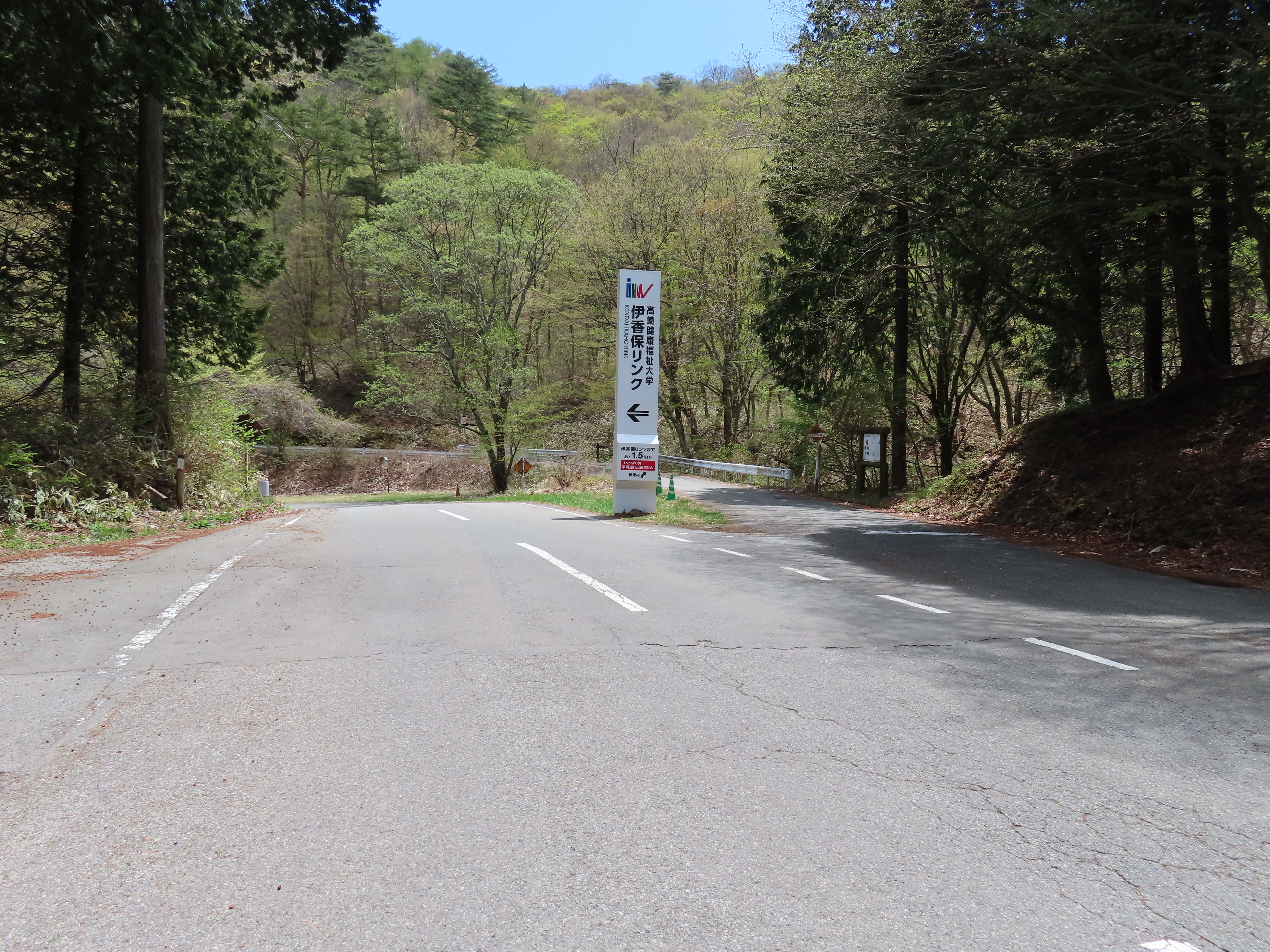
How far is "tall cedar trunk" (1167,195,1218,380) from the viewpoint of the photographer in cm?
1522

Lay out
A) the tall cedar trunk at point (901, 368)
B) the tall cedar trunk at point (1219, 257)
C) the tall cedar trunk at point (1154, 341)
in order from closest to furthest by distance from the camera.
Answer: the tall cedar trunk at point (1219, 257) < the tall cedar trunk at point (1154, 341) < the tall cedar trunk at point (901, 368)

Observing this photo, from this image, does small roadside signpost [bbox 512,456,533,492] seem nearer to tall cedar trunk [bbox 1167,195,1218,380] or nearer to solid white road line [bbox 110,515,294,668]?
tall cedar trunk [bbox 1167,195,1218,380]

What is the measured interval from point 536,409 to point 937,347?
59.5 feet

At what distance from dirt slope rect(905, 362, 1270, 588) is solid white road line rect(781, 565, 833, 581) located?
16.7ft

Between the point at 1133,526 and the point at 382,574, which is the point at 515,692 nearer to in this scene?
the point at 382,574

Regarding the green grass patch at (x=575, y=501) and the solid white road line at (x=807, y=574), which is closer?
the solid white road line at (x=807, y=574)

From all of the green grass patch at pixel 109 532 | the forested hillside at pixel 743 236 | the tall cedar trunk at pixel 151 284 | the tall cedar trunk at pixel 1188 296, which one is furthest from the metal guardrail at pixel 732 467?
the green grass patch at pixel 109 532

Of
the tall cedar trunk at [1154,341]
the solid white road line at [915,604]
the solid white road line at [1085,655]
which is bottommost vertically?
the solid white road line at [1085,655]

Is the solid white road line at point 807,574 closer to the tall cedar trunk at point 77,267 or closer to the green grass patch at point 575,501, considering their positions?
the green grass patch at point 575,501

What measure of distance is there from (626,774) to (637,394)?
53.8ft

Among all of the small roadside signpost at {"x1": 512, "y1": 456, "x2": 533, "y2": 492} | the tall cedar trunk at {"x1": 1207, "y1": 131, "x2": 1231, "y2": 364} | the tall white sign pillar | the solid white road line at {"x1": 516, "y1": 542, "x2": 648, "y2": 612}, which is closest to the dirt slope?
the tall cedar trunk at {"x1": 1207, "y1": 131, "x2": 1231, "y2": 364}

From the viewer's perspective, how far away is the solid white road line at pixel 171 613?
612 centimetres

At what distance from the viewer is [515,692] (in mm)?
5336

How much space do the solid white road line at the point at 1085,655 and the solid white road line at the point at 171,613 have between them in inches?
267
